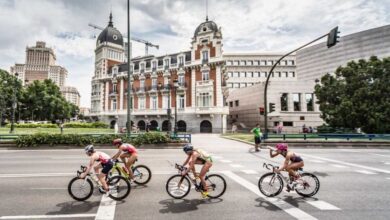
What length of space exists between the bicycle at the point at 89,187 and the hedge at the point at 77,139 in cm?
1201

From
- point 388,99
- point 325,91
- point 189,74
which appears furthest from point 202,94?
point 388,99

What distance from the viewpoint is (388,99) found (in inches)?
1026

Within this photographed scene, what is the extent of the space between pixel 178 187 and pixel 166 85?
3691 cm

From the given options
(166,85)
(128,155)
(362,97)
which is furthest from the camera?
(166,85)

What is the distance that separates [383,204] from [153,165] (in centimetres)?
844

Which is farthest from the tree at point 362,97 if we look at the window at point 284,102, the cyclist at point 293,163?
the cyclist at point 293,163

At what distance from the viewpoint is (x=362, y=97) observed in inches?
1063

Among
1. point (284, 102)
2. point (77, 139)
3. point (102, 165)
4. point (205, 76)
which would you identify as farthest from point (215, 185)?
point (284, 102)

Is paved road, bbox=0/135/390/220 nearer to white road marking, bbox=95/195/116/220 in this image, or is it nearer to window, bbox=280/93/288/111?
white road marking, bbox=95/195/116/220

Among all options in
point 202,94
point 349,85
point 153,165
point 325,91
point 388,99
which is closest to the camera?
point 153,165

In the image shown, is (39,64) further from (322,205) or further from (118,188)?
(322,205)

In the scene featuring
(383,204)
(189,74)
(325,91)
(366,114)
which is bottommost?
(383,204)

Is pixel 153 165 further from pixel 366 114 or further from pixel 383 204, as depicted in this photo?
pixel 366 114

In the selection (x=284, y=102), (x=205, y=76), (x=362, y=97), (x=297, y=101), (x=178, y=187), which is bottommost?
(x=178, y=187)
